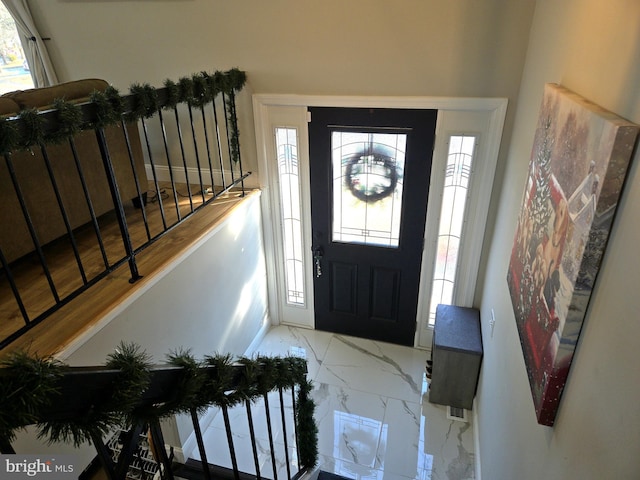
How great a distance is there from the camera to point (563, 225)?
129cm

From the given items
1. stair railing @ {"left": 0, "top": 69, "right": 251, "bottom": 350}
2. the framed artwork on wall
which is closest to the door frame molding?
stair railing @ {"left": 0, "top": 69, "right": 251, "bottom": 350}

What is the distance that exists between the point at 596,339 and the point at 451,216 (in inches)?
84.4

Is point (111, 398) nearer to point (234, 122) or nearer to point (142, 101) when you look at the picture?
point (142, 101)

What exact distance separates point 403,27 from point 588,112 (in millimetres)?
1822

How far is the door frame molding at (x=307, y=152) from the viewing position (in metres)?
2.75

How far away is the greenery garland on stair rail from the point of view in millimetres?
674

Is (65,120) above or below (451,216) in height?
above

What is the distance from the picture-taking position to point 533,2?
239 cm

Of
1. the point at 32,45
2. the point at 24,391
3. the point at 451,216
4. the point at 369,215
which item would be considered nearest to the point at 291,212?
the point at 369,215

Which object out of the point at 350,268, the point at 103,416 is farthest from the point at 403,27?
the point at 103,416

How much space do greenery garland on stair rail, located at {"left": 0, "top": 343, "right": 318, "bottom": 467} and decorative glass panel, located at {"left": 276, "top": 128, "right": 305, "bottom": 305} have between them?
7.58ft

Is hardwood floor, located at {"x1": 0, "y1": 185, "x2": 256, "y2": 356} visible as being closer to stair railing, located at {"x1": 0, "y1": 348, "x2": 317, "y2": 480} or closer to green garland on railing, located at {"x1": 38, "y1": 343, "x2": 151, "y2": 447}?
stair railing, located at {"x1": 0, "y1": 348, "x2": 317, "y2": 480}

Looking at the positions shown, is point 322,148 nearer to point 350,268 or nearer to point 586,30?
point 350,268

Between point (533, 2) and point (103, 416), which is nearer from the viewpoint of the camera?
point (103, 416)
